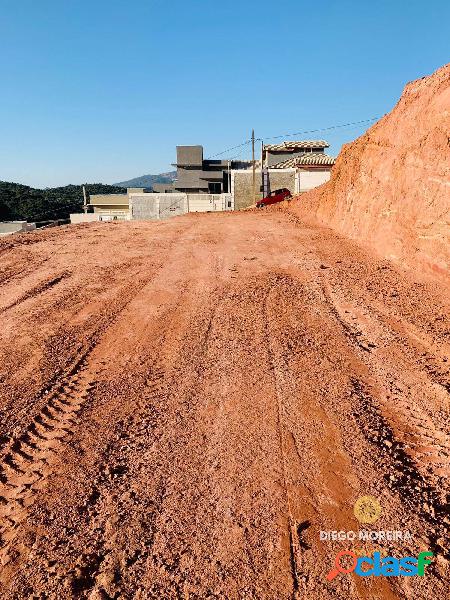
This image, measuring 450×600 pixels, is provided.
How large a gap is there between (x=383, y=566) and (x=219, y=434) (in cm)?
169

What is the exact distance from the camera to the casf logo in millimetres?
2598

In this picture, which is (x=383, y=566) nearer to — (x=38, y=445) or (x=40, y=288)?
(x=38, y=445)

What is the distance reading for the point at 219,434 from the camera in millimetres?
3871

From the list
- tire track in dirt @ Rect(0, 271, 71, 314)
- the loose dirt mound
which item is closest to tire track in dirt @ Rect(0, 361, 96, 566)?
tire track in dirt @ Rect(0, 271, 71, 314)

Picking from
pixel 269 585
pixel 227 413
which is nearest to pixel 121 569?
pixel 269 585

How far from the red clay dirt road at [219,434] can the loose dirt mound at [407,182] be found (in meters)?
0.98

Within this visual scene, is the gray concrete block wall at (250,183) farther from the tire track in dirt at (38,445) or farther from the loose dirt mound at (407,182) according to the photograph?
the tire track in dirt at (38,445)

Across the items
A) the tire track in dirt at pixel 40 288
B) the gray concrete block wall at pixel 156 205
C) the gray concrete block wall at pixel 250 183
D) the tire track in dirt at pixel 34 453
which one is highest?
the gray concrete block wall at pixel 250 183

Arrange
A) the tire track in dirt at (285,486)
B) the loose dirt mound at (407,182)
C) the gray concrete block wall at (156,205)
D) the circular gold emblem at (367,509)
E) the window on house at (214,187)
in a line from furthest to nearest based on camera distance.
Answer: the window on house at (214,187)
the gray concrete block wall at (156,205)
the loose dirt mound at (407,182)
the circular gold emblem at (367,509)
the tire track in dirt at (285,486)

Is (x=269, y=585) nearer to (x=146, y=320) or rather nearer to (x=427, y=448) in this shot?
(x=427, y=448)

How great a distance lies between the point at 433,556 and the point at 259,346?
3176mm

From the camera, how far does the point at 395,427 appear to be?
3.96 m

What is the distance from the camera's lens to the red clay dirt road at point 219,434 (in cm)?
266

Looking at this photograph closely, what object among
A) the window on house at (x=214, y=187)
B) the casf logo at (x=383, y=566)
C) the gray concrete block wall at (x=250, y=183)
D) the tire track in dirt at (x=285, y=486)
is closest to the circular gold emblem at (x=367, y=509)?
the casf logo at (x=383, y=566)
